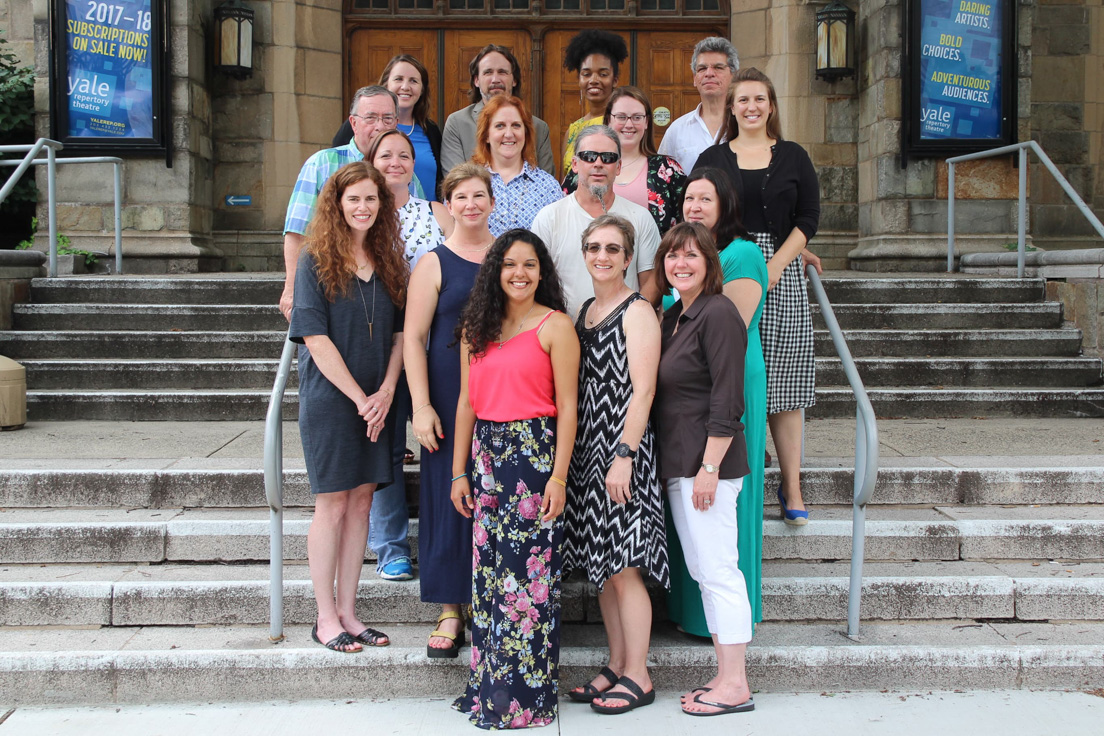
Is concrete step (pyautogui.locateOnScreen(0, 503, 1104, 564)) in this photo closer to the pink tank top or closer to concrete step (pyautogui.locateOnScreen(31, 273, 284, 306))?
the pink tank top

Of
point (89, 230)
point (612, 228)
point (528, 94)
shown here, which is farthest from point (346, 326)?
point (528, 94)

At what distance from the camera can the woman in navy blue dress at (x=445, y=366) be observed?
137 inches

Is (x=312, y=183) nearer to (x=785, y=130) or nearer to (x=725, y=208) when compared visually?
(x=725, y=208)

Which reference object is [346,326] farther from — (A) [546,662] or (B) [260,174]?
(B) [260,174]

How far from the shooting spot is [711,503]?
10.9 feet

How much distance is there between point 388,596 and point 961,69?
7755 mm

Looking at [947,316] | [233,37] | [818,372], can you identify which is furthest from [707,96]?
[233,37]

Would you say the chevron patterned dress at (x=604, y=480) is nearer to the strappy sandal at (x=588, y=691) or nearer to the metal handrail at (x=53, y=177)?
the strappy sandal at (x=588, y=691)

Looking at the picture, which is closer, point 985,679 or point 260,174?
point 985,679

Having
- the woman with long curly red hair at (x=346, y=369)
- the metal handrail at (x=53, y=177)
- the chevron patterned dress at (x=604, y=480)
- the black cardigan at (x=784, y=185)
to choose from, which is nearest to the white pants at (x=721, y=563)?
the chevron patterned dress at (x=604, y=480)

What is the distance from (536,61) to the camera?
10039 millimetres

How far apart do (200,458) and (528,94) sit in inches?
Answer: 253

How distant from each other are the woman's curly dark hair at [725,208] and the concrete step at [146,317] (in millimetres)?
4104

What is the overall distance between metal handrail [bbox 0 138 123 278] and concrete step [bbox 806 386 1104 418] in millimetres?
5668
